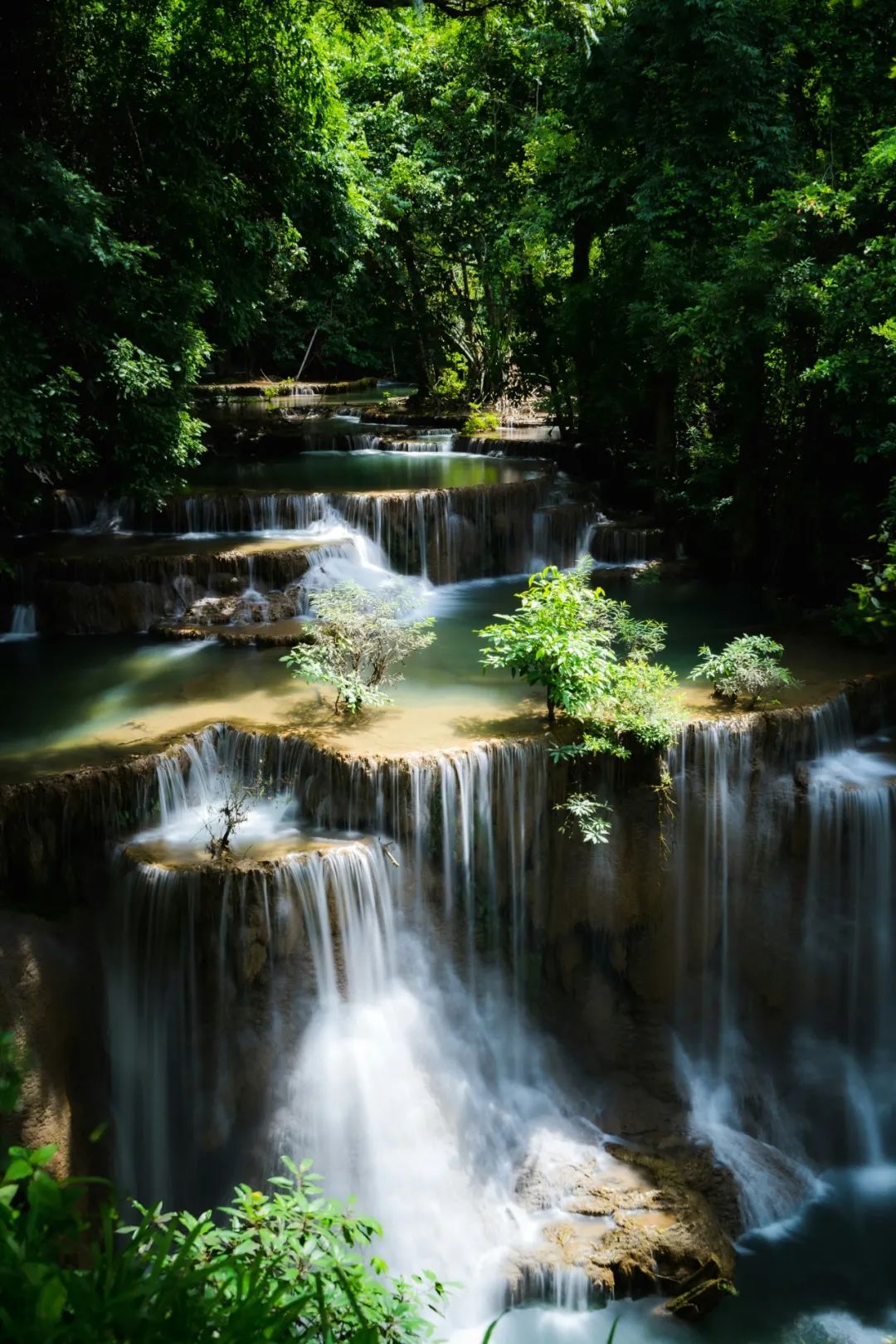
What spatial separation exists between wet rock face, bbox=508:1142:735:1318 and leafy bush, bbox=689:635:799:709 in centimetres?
396

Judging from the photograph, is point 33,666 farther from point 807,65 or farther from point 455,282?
point 455,282

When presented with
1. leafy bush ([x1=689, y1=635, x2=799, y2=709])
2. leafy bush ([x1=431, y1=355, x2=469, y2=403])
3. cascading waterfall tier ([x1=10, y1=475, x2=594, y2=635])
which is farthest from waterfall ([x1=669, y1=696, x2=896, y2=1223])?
leafy bush ([x1=431, y1=355, x2=469, y2=403])

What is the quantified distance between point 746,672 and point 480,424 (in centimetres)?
1363

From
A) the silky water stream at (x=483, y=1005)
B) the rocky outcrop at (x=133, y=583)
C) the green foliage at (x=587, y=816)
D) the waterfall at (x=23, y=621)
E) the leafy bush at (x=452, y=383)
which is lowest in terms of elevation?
the silky water stream at (x=483, y=1005)

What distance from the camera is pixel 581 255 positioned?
58.0 ft

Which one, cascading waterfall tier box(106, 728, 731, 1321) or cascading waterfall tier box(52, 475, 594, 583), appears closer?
cascading waterfall tier box(106, 728, 731, 1321)

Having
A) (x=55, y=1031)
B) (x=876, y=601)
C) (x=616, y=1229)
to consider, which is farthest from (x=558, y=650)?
(x=55, y=1031)

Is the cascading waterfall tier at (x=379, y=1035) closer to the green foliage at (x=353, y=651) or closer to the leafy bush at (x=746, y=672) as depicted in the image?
the green foliage at (x=353, y=651)

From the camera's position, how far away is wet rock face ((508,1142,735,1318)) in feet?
25.8

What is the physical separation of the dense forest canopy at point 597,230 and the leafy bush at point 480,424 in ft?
14.4

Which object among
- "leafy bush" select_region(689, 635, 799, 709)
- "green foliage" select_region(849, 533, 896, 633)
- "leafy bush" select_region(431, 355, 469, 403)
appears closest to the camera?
"leafy bush" select_region(689, 635, 799, 709)

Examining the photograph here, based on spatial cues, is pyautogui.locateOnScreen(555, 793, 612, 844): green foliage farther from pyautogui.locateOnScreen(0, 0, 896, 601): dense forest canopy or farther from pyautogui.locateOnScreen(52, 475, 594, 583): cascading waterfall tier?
pyautogui.locateOnScreen(52, 475, 594, 583): cascading waterfall tier

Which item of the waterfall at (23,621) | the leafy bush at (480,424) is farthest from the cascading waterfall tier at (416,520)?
the leafy bush at (480,424)

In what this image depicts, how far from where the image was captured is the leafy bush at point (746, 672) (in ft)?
33.6
